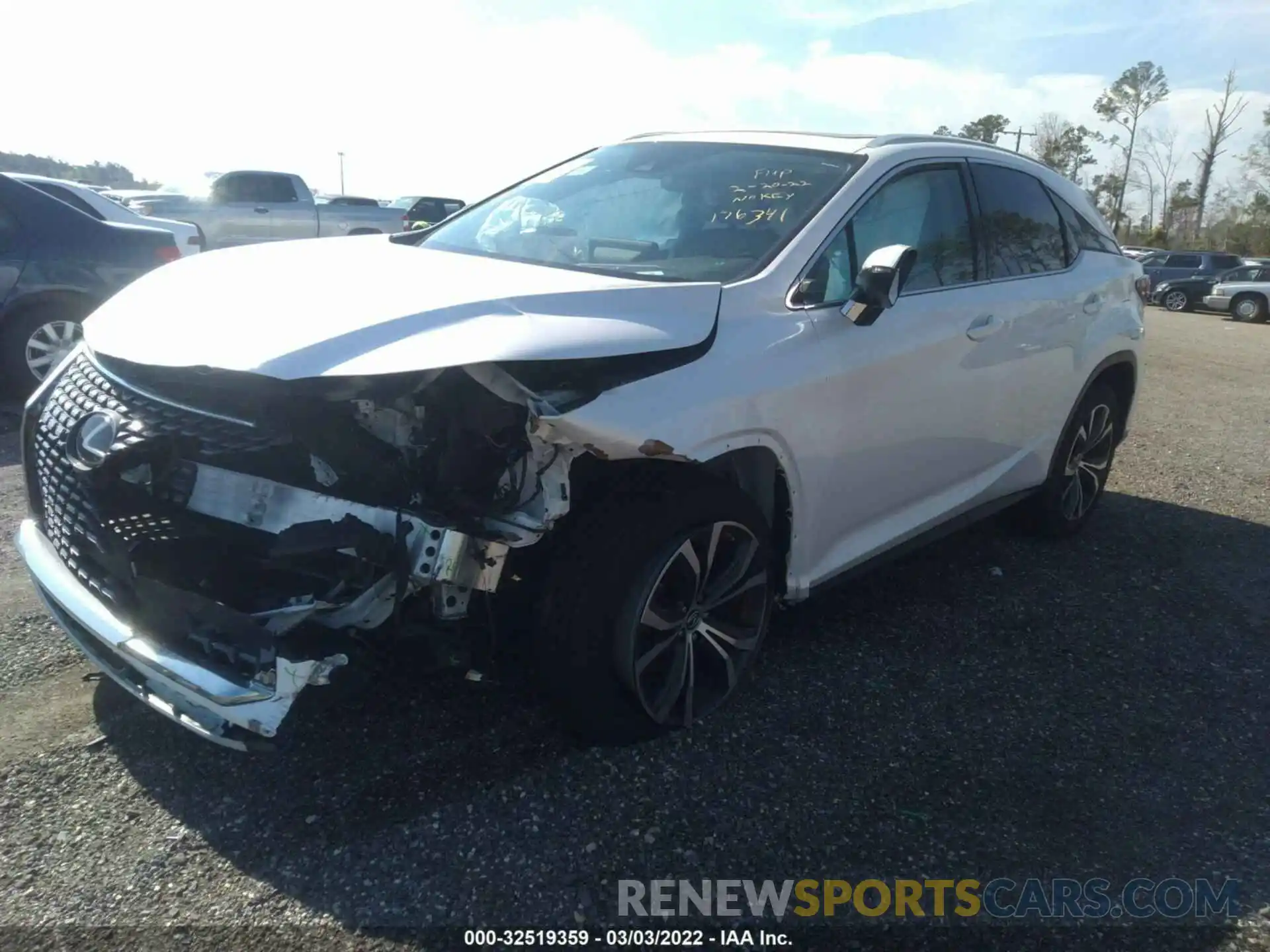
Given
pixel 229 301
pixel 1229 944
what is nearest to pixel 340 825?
pixel 229 301

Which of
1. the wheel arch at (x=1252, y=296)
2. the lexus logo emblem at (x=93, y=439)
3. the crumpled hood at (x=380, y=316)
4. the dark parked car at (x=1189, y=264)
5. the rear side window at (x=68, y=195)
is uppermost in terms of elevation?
the rear side window at (x=68, y=195)

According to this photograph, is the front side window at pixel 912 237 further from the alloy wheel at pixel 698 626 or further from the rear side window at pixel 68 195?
the rear side window at pixel 68 195

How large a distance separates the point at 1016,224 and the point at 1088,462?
4.88 ft

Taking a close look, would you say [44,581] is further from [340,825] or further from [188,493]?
[340,825]

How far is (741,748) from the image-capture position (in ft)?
10.4

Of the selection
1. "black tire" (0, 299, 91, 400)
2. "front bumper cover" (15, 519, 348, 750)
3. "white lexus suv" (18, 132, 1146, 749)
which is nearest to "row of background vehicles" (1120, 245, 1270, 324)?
"black tire" (0, 299, 91, 400)

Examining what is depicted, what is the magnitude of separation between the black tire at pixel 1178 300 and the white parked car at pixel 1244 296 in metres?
0.96

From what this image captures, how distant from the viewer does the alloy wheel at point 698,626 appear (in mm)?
2934

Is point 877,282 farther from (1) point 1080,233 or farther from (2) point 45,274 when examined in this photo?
(2) point 45,274

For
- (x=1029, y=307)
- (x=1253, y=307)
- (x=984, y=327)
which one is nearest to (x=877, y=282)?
(x=984, y=327)

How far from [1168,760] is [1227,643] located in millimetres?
1227

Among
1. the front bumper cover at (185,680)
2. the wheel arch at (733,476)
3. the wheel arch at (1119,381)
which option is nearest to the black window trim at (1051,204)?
the wheel arch at (1119,381)

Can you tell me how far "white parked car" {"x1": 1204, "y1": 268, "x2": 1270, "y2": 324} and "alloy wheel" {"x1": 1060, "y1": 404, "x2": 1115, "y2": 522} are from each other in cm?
2309

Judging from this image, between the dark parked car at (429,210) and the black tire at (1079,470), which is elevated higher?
the dark parked car at (429,210)
